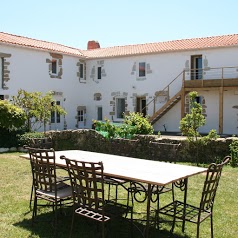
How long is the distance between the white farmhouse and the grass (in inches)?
447

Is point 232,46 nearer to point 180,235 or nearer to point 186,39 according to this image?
point 186,39

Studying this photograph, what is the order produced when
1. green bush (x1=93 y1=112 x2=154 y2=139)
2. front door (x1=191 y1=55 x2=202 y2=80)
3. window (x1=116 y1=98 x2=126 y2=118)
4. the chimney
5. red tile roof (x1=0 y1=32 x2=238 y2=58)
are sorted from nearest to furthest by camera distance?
green bush (x1=93 y1=112 x2=154 y2=139) < red tile roof (x1=0 y1=32 x2=238 y2=58) < front door (x1=191 y1=55 x2=202 y2=80) < window (x1=116 y1=98 x2=126 y2=118) < the chimney

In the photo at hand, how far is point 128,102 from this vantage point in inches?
884

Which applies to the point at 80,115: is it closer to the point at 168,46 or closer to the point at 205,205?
the point at 168,46

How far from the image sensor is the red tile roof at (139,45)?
1959cm

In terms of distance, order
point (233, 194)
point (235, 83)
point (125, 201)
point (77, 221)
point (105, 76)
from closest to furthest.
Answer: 1. point (77, 221)
2. point (125, 201)
3. point (233, 194)
4. point (235, 83)
5. point (105, 76)

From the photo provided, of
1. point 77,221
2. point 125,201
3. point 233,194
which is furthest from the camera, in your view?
point 233,194

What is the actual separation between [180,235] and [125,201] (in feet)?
5.88

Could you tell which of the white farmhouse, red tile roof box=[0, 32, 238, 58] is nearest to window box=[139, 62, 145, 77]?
the white farmhouse

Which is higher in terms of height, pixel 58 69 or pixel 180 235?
pixel 58 69

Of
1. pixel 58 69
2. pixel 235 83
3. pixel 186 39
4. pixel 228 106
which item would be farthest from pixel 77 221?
pixel 186 39

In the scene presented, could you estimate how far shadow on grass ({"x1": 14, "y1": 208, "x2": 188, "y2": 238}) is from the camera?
4805mm

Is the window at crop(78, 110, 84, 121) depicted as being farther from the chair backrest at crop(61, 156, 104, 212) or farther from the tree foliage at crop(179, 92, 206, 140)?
the chair backrest at crop(61, 156, 104, 212)

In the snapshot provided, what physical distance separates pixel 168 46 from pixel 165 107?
4.10 m
